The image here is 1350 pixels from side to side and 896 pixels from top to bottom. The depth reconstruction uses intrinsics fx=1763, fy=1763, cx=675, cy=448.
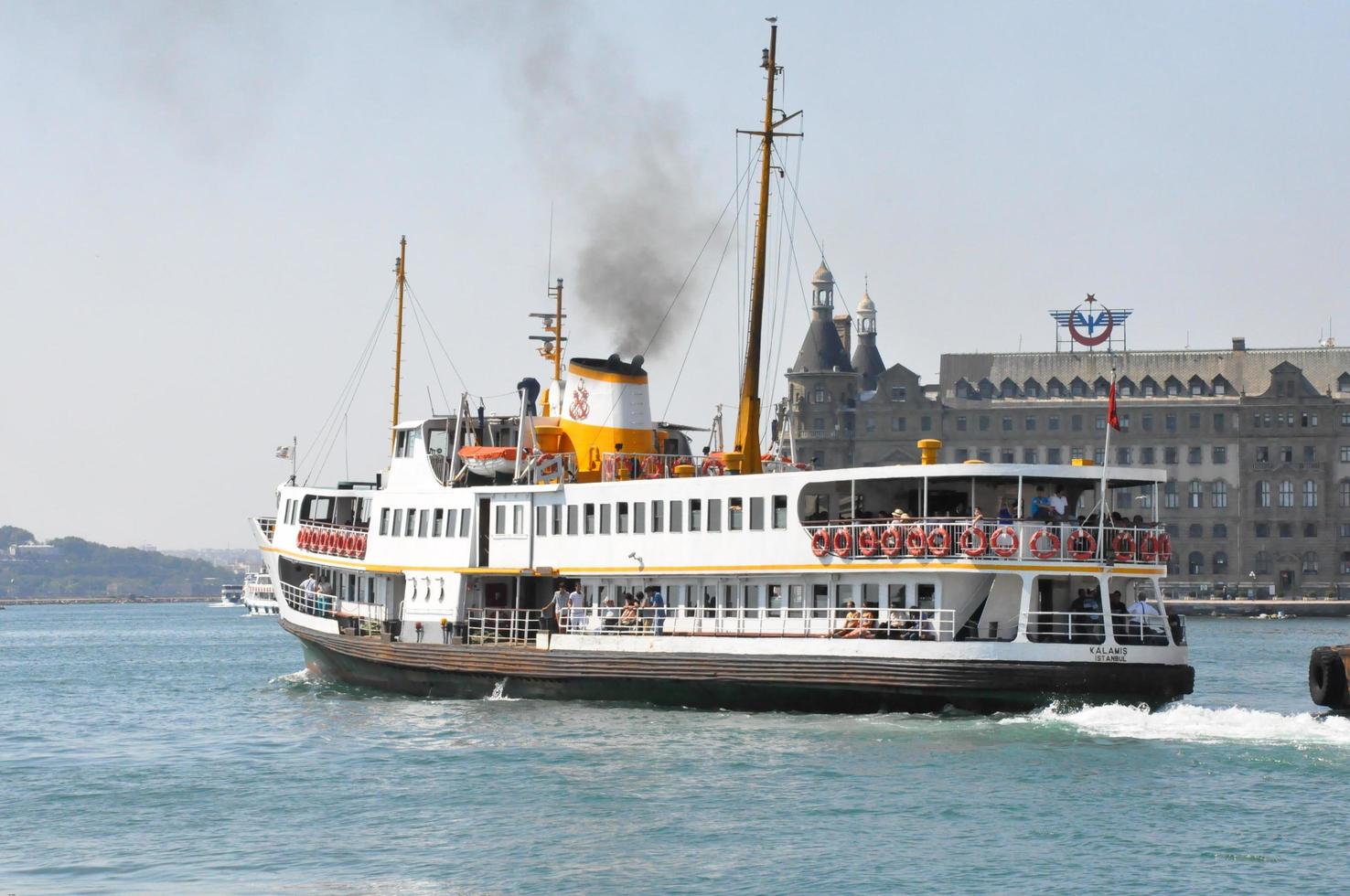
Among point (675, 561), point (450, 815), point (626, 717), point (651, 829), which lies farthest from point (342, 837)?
point (675, 561)

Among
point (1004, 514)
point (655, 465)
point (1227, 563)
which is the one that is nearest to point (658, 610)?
point (655, 465)

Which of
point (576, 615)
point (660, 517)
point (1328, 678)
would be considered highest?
point (660, 517)

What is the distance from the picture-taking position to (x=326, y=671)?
4506 cm

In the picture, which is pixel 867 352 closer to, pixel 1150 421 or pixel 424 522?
pixel 1150 421

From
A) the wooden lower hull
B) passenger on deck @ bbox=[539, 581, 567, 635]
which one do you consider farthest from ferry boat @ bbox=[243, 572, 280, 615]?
passenger on deck @ bbox=[539, 581, 567, 635]

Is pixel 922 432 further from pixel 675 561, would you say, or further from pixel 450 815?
pixel 450 815

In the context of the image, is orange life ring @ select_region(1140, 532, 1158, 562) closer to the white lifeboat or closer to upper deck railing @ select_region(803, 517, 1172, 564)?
upper deck railing @ select_region(803, 517, 1172, 564)

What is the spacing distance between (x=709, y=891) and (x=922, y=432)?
124 metres

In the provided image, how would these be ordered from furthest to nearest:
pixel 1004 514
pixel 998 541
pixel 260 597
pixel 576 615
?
pixel 260 597 < pixel 576 615 < pixel 1004 514 < pixel 998 541

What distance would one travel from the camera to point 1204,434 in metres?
138

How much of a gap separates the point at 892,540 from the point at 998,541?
81.7 inches

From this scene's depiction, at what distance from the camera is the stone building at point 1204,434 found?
447ft

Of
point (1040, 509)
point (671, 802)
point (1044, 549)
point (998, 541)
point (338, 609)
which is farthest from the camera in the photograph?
point (338, 609)

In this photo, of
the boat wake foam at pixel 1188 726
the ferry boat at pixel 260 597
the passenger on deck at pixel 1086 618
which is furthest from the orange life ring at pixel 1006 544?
the ferry boat at pixel 260 597
